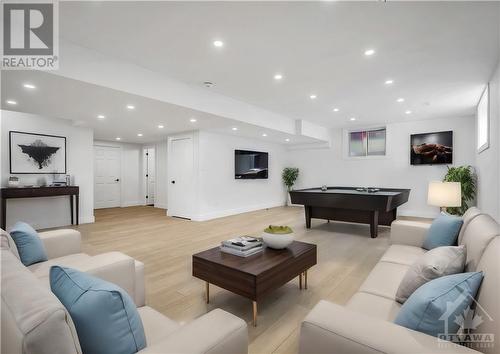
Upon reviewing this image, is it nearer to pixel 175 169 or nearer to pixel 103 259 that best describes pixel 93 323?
pixel 103 259

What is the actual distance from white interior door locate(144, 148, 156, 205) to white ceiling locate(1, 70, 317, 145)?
11.1ft

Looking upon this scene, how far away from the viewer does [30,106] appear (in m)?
3.96

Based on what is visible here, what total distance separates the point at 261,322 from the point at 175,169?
553 cm

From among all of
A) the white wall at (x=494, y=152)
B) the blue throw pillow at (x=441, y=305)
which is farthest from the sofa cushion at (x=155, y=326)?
the white wall at (x=494, y=152)

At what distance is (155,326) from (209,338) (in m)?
0.50

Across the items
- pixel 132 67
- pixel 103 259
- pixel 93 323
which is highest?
pixel 132 67

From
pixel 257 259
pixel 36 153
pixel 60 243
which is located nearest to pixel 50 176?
pixel 36 153

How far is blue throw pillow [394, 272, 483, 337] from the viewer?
0.99 m

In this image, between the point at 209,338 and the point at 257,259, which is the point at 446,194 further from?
the point at 209,338

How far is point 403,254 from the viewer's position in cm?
230

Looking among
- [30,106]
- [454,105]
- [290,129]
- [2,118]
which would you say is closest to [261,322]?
[30,106]

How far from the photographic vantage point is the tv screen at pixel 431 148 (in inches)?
249

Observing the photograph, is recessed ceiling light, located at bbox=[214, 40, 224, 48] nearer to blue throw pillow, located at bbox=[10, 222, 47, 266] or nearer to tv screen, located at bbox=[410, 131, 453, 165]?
blue throw pillow, located at bbox=[10, 222, 47, 266]

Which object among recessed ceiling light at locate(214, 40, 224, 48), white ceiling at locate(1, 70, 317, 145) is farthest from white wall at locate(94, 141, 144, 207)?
recessed ceiling light at locate(214, 40, 224, 48)
